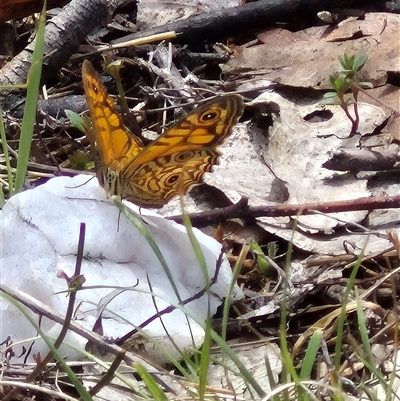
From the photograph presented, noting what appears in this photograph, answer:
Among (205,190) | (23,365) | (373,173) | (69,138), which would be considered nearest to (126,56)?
(69,138)

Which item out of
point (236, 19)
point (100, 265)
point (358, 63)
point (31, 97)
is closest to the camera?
point (100, 265)

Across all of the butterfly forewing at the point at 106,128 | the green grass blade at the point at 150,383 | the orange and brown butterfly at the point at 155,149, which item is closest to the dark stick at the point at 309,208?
the orange and brown butterfly at the point at 155,149

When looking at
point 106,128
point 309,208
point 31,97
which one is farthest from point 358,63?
point 31,97

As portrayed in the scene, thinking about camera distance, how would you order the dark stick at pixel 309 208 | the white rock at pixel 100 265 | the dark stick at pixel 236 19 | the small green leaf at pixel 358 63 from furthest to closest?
the dark stick at pixel 236 19 → the small green leaf at pixel 358 63 → the dark stick at pixel 309 208 → the white rock at pixel 100 265

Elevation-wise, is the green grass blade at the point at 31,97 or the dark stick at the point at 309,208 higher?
the green grass blade at the point at 31,97

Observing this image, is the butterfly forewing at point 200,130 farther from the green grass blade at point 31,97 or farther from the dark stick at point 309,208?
the green grass blade at point 31,97

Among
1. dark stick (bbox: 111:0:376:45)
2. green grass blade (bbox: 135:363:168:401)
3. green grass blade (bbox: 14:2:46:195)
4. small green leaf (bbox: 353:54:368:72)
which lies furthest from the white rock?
dark stick (bbox: 111:0:376:45)

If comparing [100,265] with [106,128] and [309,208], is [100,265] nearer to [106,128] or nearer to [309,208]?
[106,128]

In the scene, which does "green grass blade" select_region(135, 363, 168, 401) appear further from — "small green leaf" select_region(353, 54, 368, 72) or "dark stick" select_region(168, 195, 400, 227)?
"small green leaf" select_region(353, 54, 368, 72)
